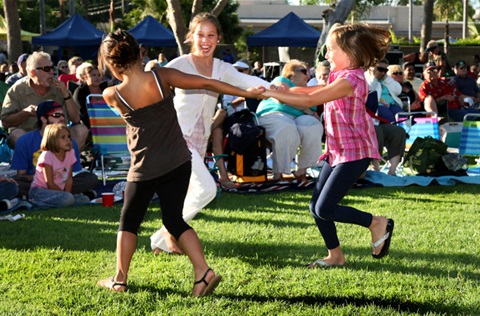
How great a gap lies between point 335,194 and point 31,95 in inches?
228

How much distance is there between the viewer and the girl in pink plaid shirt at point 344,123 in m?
5.52

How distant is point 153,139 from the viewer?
5023 millimetres

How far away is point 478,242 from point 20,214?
4408 mm

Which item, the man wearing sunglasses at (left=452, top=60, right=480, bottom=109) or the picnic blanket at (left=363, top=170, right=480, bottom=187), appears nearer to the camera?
the picnic blanket at (left=363, top=170, right=480, bottom=187)

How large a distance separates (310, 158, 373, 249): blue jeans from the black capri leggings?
1.05 metres

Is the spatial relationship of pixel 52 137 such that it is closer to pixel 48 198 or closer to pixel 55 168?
pixel 55 168

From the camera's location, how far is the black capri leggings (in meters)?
5.14

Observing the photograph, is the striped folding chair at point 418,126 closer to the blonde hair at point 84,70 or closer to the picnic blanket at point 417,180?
the picnic blanket at point 417,180

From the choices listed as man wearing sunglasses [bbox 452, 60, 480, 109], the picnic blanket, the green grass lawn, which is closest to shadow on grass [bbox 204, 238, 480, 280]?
the green grass lawn

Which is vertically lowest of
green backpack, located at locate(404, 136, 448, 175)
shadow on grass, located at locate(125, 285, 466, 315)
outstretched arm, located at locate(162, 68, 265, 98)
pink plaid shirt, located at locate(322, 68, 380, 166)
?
green backpack, located at locate(404, 136, 448, 175)

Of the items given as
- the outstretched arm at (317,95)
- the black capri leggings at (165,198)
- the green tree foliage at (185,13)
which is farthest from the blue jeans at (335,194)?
the green tree foliage at (185,13)

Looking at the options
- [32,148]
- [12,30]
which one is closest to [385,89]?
[32,148]

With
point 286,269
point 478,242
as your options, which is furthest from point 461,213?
point 286,269

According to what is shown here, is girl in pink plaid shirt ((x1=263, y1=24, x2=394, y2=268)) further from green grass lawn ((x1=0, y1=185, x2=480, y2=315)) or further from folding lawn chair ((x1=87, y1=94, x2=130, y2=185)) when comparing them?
folding lawn chair ((x1=87, y1=94, x2=130, y2=185))
